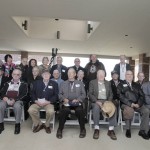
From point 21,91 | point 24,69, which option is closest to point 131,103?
point 21,91

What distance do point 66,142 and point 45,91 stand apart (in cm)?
109

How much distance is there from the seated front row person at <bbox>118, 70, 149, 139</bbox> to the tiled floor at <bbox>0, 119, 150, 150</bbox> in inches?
7.4

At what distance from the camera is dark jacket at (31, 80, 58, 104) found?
401cm

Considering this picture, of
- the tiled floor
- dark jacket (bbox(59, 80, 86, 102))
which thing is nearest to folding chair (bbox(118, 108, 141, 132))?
the tiled floor

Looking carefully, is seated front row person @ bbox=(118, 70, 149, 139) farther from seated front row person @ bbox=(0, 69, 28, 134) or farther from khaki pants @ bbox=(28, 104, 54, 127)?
seated front row person @ bbox=(0, 69, 28, 134)

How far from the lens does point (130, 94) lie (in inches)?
157

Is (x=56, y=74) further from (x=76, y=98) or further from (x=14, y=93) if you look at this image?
(x=14, y=93)

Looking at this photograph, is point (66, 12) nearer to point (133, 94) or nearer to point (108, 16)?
point (108, 16)

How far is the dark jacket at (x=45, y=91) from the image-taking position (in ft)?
13.2

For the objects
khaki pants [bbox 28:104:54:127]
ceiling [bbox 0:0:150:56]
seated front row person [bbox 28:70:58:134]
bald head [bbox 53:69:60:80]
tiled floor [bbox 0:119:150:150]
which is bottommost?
tiled floor [bbox 0:119:150:150]

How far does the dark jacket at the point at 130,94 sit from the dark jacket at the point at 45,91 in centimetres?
121

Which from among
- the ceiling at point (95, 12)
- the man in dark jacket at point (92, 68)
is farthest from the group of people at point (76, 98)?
the ceiling at point (95, 12)

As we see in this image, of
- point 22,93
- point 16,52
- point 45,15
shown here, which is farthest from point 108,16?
point 16,52

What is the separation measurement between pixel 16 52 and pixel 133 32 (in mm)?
8755
